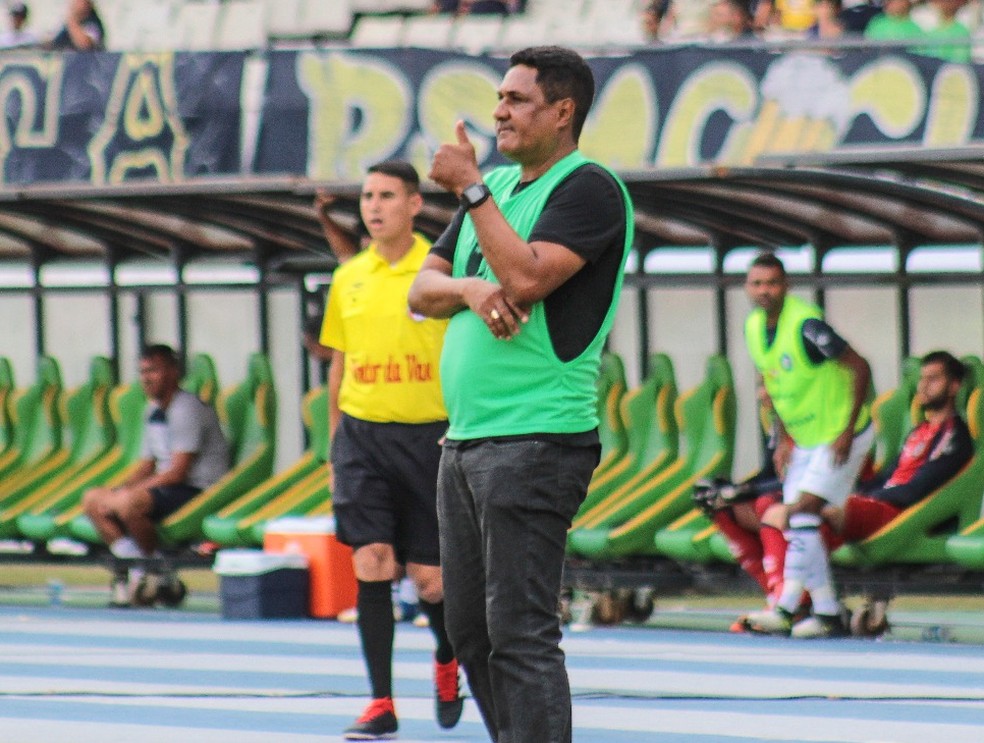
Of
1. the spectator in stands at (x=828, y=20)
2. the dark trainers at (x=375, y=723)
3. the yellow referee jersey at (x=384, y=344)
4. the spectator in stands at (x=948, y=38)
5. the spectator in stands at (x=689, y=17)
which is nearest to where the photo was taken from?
the dark trainers at (x=375, y=723)

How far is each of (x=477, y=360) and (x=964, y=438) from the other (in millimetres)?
7293

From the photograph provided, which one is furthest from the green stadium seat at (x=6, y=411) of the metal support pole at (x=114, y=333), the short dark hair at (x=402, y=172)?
the short dark hair at (x=402, y=172)

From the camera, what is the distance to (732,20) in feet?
50.8

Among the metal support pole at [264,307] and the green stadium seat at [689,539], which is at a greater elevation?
the metal support pole at [264,307]

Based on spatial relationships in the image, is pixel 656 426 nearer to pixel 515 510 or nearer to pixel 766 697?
pixel 766 697

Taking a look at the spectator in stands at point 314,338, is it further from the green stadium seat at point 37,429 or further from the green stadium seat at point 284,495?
the green stadium seat at point 37,429

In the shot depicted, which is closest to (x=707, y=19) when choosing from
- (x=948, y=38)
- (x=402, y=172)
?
(x=948, y=38)

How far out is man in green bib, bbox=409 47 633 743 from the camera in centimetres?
589

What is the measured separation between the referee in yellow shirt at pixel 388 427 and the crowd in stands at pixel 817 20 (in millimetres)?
4060

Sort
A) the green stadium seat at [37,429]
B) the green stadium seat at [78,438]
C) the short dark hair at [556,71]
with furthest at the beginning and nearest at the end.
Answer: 1. the green stadium seat at [37,429]
2. the green stadium seat at [78,438]
3. the short dark hair at [556,71]

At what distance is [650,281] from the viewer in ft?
50.0

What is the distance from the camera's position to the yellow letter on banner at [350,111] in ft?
46.2

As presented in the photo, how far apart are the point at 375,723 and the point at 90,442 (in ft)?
30.0

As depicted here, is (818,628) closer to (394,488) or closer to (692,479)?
(692,479)
